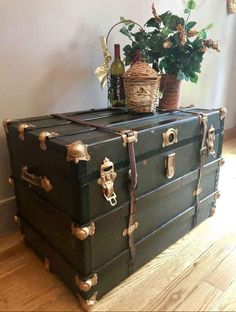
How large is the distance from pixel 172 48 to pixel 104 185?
702 mm

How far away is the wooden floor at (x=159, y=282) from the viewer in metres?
0.86

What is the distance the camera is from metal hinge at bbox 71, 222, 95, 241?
2.45 feet

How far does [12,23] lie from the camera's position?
106cm

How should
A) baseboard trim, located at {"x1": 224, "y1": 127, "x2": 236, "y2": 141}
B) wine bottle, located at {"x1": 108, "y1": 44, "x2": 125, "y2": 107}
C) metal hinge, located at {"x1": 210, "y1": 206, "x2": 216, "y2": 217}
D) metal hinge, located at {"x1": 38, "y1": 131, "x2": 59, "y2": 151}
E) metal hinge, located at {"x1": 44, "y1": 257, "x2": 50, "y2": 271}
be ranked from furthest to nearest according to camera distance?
baseboard trim, located at {"x1": 224, "y1": 127, "x2": 236, "y2": 141} < metal hinge, located at {"x1": 210, "y1": 206, "x2": 216, "y2": 217} < wine bottle, located at {"x1": 108, "y1": 44, "x2": 125, "y2": 107} < metal hinge, located at {"x1": 44, "y1": 257, "x2": 50, "y2": 271} < metal hinge, located at {"x1": 38, "y1": 131, "x2": 59, "y2": 151}

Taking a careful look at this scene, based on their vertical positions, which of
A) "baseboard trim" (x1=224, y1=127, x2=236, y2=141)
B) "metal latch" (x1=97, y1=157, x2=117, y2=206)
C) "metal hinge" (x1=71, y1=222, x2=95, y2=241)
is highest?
"metal latch" (x1=97, y1=157, x2=117, y2=206)

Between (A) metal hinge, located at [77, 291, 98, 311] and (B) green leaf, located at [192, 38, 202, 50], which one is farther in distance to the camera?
(B) green leaf, located at [192, 38, 202, 50]

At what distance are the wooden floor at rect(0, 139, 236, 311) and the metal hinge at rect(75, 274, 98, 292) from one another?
0.30 feet

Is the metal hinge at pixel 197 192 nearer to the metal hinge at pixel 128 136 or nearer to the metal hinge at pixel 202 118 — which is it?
the metal hinge at pixel 202 118

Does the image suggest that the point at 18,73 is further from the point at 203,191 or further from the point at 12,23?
the point at 203,191

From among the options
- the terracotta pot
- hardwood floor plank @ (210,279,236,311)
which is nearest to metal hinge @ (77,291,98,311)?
hardwood floor plank @ (210,279,236,311)

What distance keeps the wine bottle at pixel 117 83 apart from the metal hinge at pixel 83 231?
0.67 metres

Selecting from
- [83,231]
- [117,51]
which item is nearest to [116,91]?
[117,51]

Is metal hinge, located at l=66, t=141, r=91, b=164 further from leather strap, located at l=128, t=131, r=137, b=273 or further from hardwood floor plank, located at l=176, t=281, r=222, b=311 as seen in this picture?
hardwood floor plank, located at l=176, t=281, r=222, b=311

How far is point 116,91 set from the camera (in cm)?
123
